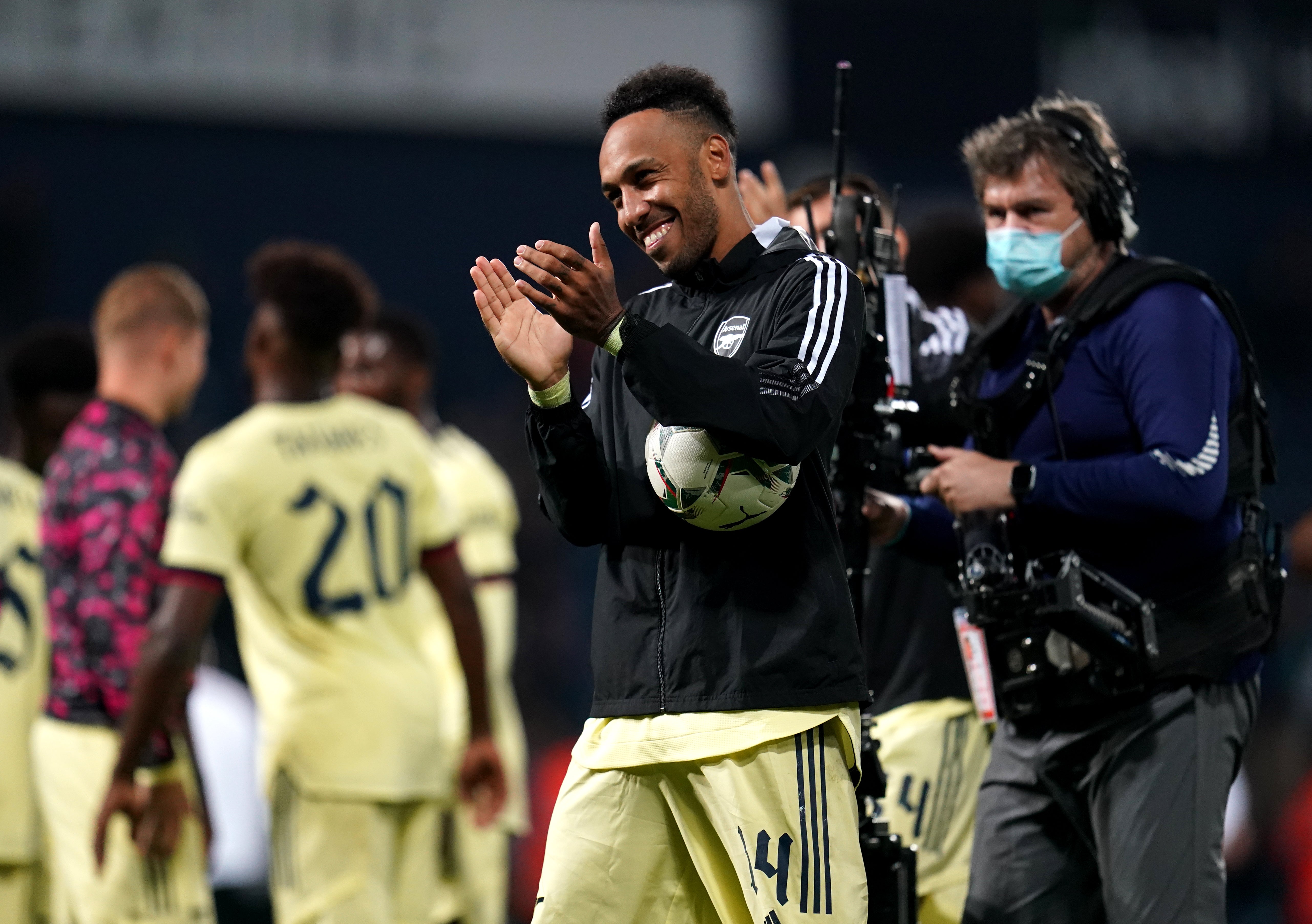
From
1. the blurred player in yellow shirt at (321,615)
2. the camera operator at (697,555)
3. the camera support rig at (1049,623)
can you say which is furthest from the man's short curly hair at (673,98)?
the blurred player in yellow shirt at (321,615)

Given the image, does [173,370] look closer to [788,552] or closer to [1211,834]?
[788,552]

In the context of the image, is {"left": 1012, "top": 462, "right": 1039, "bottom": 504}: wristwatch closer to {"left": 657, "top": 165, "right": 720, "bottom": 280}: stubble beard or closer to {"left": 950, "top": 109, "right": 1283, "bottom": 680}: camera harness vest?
{"left": 950, "top": 109, "right": 1283, "bottom": 680}: camera harness vest

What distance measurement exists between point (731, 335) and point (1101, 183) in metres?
1.14

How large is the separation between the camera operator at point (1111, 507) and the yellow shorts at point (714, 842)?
27.7 inches

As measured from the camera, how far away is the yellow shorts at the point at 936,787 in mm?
4520

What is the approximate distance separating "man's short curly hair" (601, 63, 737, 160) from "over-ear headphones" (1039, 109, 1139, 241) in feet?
3.05

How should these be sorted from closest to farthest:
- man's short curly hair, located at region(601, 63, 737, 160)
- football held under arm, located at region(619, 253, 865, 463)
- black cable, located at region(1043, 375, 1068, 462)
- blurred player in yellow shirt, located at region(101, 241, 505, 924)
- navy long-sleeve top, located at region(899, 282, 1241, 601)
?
1. football held under arm, located at region(619, 253, 865, 463)
2. man's short curly hair, located at region(601, 63, 737, 160)
3. navy long-sleeve top, located at region(899, 282, 1241, 601)
4. black cable, located at region(1043, 375, 1068, 462)
5. blurred player in yellow shirt, located at region(101, 241, 505, 924)

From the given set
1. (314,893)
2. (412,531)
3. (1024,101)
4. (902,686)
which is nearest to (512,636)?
(412,531)

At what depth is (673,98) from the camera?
328 cm

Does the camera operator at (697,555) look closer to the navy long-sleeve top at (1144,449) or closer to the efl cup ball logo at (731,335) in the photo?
the efl cup ball logo at (731,335)

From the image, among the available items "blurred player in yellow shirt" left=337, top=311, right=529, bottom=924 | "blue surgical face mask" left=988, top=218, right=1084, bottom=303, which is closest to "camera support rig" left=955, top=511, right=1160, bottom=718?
"blue surgical face mask" left=988, top=218, right=1084, bottom=303

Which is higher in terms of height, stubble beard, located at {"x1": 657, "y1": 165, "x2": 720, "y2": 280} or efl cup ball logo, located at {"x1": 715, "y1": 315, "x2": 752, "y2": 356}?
stubble beard, located at {"x1": 657, "y1": 165, "x2": 720, "y2": 280}

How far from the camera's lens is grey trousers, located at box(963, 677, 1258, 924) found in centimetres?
356

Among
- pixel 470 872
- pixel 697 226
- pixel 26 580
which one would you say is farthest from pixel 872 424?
pixel 470 872
